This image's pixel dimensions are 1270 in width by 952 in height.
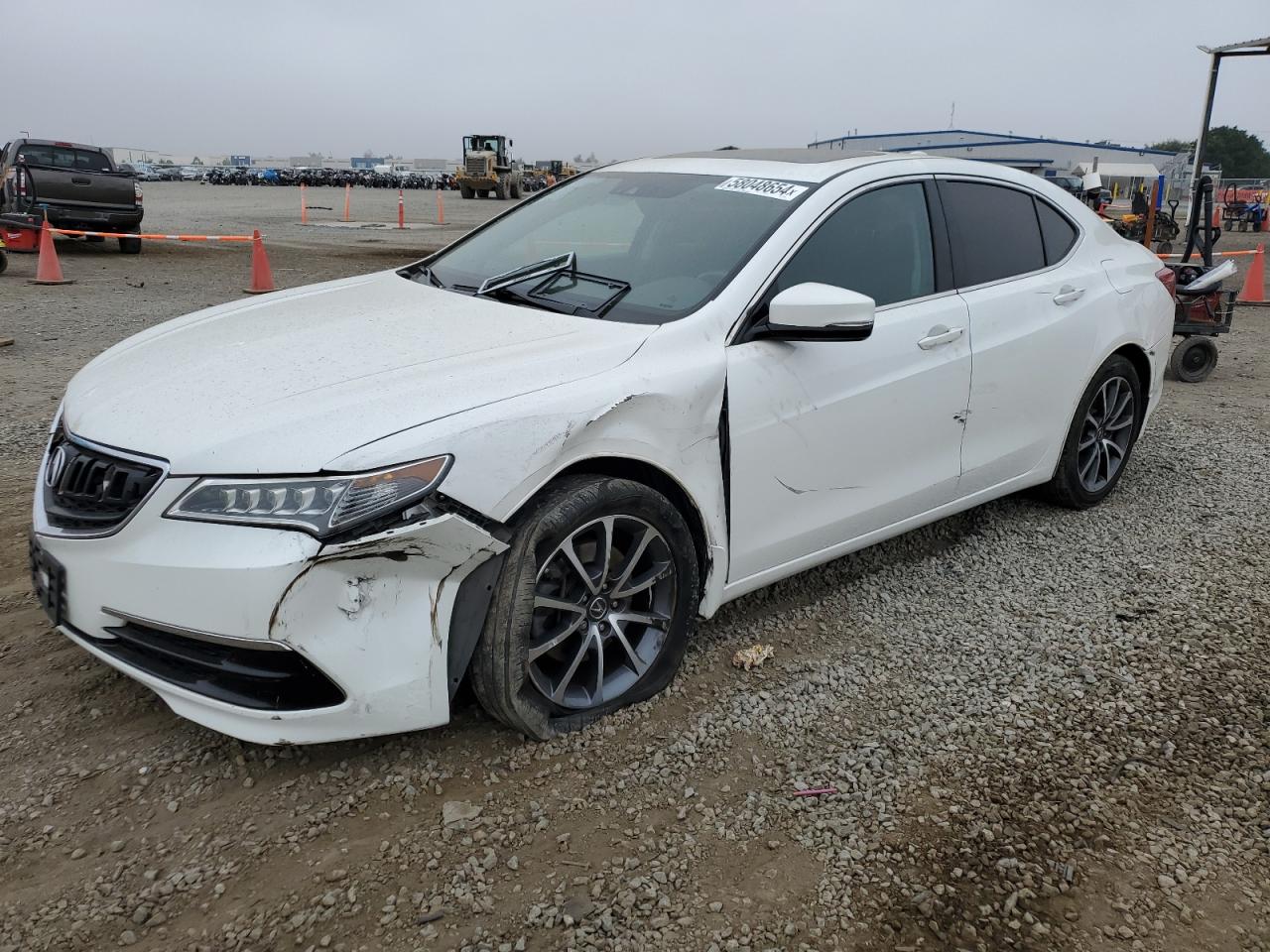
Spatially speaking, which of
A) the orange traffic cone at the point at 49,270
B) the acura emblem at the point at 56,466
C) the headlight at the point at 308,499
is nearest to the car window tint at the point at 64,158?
the orange traffic cone at the point at 49,270

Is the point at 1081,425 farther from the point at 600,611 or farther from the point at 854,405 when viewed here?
the point at 600,611

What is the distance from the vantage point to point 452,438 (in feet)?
8.08

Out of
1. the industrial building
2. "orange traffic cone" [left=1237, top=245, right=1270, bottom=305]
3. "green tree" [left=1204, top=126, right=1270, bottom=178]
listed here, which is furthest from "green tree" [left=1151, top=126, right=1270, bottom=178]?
"orange traffic cone" [left=1237, top=245, right=1270, bottom=305]

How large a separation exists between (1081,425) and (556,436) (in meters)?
3.06

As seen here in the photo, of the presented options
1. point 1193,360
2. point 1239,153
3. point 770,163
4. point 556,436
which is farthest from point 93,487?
point 1239,153

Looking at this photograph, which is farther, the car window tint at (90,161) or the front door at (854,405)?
the car window tint at (90,161)

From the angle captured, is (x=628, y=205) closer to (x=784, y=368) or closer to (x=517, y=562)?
(x=784, y=368)

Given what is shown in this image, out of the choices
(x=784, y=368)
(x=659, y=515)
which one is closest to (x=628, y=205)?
(x=784, y=368)

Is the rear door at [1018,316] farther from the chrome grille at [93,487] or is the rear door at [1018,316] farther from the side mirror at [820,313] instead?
the chrome grille at [93,487]

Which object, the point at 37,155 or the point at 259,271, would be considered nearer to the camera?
the point at 259,271

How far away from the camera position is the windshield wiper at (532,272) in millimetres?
3523

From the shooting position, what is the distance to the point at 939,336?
3693 millimetres

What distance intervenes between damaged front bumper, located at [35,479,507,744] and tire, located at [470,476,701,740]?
109mm

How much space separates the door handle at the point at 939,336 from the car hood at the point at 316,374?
1.19 metres
